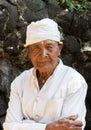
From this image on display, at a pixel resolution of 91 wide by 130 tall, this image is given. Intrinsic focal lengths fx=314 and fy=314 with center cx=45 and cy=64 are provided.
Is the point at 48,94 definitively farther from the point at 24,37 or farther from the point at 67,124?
the point at 24,37

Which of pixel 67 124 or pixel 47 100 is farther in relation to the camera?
pixel 47 100

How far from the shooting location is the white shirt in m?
2.56

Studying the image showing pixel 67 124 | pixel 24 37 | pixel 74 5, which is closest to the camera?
pixel 67 124

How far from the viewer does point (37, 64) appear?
2.62m

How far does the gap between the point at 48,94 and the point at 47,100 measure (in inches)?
2.1

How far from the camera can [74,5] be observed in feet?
16.5

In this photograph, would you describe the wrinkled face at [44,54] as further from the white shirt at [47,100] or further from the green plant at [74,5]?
the green plant at [74,5]

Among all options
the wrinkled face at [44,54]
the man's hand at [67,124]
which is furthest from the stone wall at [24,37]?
the man's hand at [67,124]

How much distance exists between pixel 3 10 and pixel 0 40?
42 centimetres

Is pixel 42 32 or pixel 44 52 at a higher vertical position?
pixel 42 32

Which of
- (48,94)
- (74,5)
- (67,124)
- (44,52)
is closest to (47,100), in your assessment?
(48,94)

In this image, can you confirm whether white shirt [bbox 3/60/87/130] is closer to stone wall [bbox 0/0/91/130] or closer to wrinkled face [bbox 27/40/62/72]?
wrinkled face [bbox 27/40/62/72]

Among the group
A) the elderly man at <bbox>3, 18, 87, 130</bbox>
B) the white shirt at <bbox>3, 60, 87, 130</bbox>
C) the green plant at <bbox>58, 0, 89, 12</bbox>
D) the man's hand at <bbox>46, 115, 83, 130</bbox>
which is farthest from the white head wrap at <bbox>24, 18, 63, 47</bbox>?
the green plant at <bbox>58, 0, 89, 12</bbox>

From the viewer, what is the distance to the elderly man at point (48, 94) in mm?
→ 2537
